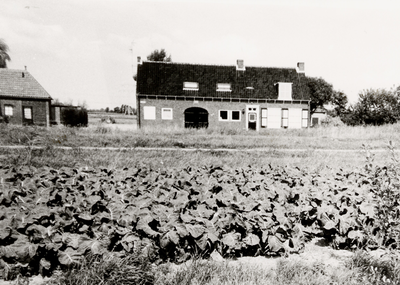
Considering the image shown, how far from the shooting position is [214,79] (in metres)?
30.0

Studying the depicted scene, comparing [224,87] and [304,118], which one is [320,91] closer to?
[304,118]

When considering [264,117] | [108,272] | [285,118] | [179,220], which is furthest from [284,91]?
[108,272]

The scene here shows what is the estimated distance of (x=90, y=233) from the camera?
3.30 m

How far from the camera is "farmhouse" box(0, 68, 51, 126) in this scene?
99.2 ft

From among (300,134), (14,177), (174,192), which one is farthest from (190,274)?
(300,134)

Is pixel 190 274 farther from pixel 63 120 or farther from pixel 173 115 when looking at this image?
pixel 63 120

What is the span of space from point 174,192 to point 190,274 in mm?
1775

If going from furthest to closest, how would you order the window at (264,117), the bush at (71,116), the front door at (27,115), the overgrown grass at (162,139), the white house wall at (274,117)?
the bush at (71,116) → the front door at (27,115) → the white house wall at (274,117) → the window at (264,117) → the overgrown grass at (162,139)

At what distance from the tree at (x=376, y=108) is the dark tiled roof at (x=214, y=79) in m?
4.97

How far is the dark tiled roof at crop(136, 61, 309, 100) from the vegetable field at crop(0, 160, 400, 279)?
967 inches

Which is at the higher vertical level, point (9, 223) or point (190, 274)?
point (9, 223)

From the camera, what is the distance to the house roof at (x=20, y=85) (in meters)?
30.4

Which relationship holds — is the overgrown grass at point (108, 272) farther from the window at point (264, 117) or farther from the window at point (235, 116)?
the window at point (264, 117)

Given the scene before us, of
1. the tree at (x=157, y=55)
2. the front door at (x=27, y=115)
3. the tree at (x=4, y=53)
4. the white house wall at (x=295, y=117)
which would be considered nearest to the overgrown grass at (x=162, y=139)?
the tree at (x=4, y=53)
